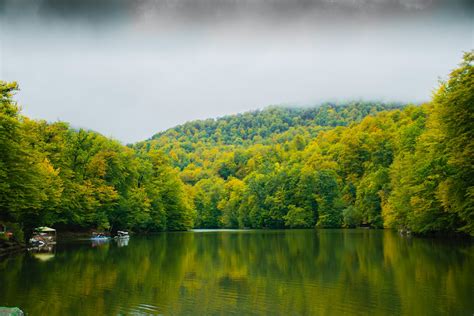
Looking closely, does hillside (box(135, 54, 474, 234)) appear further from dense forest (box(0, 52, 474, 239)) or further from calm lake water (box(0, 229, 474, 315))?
calm lake water (box(0, 229, 474, 315))

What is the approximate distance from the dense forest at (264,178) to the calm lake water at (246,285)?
7.48m

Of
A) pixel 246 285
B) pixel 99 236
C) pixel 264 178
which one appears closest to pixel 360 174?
pixel 264 178

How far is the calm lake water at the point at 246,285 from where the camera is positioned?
16188 mm

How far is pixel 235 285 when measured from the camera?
21406mm

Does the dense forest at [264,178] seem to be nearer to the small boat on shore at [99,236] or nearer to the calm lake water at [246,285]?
the small boat on shore at [99,236]

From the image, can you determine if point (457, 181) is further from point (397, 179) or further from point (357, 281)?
point (397, 179)

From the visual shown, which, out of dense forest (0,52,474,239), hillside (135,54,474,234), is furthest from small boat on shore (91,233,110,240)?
hillside (135,54,474,234)

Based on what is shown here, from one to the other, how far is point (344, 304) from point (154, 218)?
7290 cm

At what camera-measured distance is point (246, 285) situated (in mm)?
21344

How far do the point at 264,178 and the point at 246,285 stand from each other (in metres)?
96.3

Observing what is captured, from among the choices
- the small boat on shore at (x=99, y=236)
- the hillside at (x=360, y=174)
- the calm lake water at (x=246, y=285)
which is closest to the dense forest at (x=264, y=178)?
the hillside at (x=360, y=174)

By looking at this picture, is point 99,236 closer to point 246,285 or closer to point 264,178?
point 246,285

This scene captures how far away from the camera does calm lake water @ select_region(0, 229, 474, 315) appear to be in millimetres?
16188

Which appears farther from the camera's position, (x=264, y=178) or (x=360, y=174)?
(x=264, y=178)
